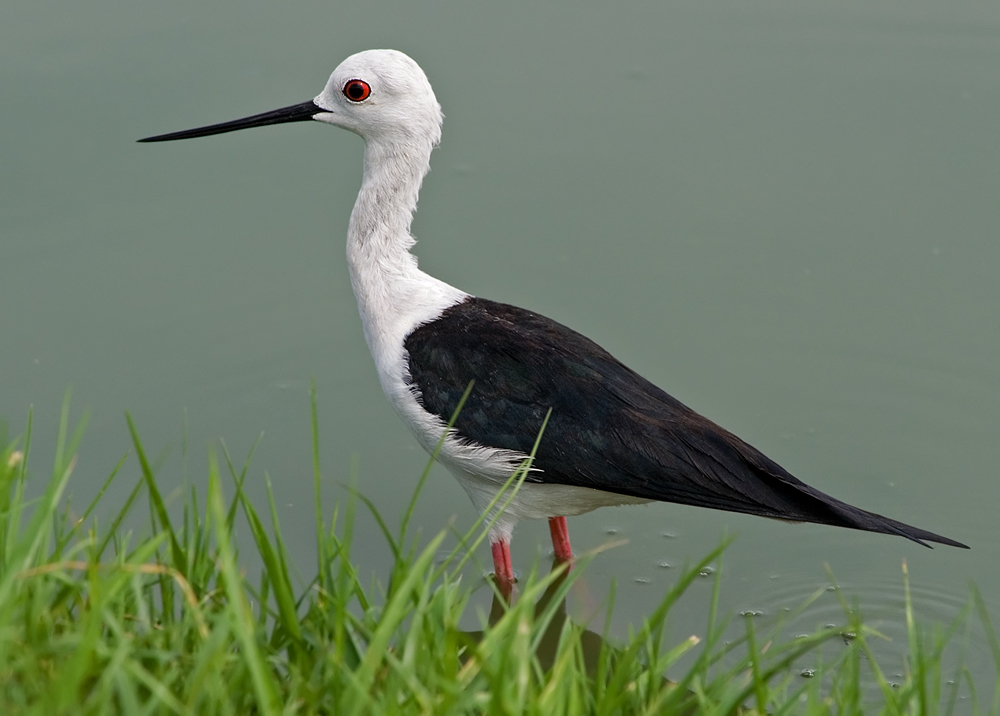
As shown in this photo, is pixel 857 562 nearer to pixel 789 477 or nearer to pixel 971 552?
pixel 971 552

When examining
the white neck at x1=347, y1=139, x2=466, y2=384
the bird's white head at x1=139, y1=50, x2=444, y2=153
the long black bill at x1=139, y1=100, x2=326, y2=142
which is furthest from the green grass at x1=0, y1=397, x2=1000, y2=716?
the long black bill at x1=139, y1=100, x2=326, y2=142

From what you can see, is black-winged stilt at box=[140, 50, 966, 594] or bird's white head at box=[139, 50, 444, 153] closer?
black-winged stilt at box=[140, 50, 966, 594]

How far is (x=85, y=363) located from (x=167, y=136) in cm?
118

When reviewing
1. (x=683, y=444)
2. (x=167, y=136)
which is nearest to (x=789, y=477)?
(x=683, y=444)

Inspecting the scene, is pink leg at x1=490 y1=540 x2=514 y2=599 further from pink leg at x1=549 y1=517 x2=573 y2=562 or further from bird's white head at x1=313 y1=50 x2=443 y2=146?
bird's white head at x1=313 y1=50 x2=443 y2=146

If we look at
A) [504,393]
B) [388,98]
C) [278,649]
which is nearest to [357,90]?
A: [388,98]

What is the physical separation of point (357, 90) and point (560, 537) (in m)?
1.81

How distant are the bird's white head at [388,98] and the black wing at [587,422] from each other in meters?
0.70

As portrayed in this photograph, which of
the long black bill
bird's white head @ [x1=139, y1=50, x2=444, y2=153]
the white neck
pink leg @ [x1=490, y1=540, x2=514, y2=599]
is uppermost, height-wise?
bird's white head @ [x1=139, y1=50, x2=444, y2=153]

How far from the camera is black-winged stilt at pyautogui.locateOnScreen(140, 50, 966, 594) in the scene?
382cm

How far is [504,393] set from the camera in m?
4.08

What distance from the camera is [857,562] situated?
4.42m

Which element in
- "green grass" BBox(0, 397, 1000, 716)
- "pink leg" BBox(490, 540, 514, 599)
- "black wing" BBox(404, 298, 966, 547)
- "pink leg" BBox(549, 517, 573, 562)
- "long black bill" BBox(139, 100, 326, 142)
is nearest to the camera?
"green grass" BBox(0, 397, 1000, 716)

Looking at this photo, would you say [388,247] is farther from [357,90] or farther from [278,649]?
[278,649]
